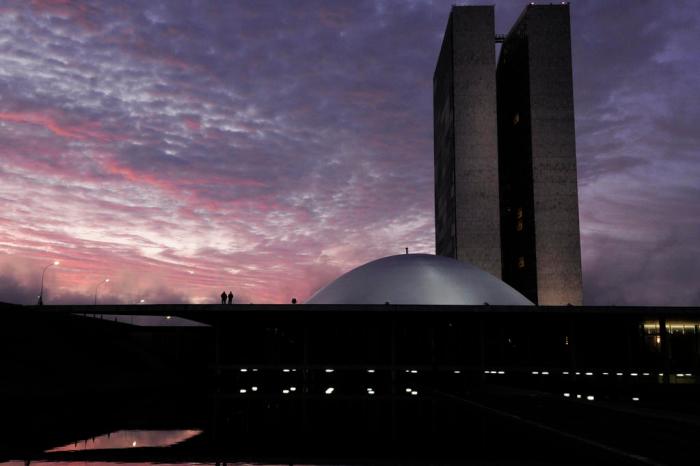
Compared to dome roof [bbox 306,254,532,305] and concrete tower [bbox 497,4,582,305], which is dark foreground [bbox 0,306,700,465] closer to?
dome roof [bbox 306,254,532,305]

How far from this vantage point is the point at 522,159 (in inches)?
4370

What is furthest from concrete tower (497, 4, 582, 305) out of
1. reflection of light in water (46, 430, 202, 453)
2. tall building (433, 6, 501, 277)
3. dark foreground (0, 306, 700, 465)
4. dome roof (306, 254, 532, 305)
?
reflection of light in water (46, 430, 202, 453)

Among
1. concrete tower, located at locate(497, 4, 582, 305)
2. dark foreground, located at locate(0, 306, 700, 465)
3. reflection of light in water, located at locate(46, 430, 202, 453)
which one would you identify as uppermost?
concrete tower, located at locate(497, 4, 582, 305)

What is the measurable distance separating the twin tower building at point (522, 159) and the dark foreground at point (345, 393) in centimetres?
3997

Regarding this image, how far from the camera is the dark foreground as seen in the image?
1787 cm

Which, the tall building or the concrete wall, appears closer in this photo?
the concrete wall

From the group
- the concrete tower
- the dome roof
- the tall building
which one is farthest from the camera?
the tall building

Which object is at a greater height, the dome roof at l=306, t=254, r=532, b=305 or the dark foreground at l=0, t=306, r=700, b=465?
the dome roof at l=306, t=254, r=532, b=305

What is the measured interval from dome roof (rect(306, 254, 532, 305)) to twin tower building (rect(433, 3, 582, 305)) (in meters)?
31.2

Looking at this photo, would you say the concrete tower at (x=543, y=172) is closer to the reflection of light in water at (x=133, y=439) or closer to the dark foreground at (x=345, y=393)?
the dark foreground at (x=345, y=393)

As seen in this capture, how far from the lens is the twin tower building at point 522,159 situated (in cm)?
10481

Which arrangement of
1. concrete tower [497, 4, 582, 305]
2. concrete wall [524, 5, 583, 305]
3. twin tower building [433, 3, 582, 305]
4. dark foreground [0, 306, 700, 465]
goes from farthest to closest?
twin tower building [433, 3, 582, 305]
concrete tower [497, 4, 582, 305]
concrete wall [524, 5, 583, 305]
dark foreground [0, 306, 700, 465]

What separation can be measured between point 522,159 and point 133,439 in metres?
98.1

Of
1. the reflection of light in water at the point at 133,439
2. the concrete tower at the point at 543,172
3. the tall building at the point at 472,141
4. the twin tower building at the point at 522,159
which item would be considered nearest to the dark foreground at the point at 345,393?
the reflection of light in water at the point at 133,439
